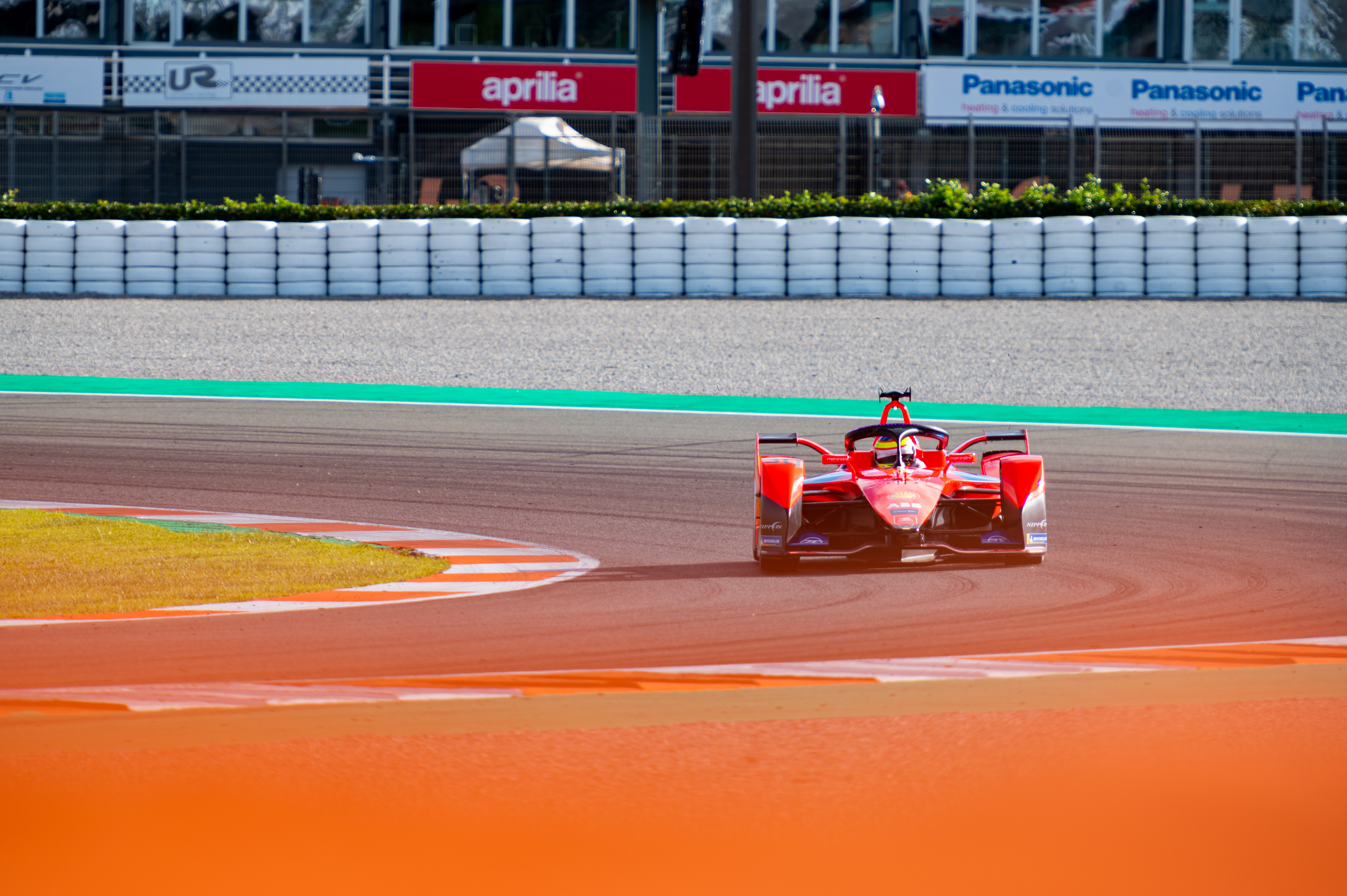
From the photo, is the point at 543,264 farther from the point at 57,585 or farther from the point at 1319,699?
the point at 1319,699

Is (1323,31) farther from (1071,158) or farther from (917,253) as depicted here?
(917,253)

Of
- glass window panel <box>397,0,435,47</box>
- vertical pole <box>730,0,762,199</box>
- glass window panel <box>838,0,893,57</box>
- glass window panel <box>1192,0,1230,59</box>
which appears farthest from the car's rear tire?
glass window panel <box>1192,0,1230,59</box>

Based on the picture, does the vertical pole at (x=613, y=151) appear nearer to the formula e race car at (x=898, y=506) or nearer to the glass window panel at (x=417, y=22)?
the glass window panel at (x=417, y=22)

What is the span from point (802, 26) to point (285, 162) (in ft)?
38.2

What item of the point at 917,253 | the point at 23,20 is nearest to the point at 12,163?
the point at 23,20

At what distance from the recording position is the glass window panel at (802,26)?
95.3 feet

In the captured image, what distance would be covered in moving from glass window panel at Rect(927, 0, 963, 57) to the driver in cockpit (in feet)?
76.3

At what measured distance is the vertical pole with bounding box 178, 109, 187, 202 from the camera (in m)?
22.5

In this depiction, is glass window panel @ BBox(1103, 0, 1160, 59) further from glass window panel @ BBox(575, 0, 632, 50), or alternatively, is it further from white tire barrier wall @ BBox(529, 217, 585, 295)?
white tire barrier wall @ BBox(529, 217, 585, 295)

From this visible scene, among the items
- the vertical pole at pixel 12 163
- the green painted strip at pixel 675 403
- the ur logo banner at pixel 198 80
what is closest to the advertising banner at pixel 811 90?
the ur logo banner at pixel 198 80

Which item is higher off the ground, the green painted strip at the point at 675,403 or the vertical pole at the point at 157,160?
the vertical pole at the point at 157,160

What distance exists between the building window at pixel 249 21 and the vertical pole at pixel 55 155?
6.88m

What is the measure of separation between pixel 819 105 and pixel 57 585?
2402 centimetres

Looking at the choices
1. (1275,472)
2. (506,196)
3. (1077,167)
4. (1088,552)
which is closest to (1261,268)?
(1077,167)
